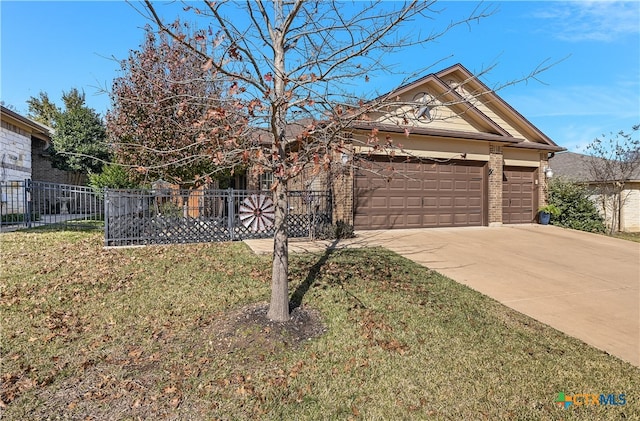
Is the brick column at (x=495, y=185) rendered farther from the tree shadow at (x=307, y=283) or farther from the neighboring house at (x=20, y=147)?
the neighboring house at (x=20, y=147)

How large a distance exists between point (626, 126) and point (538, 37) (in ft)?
49.6

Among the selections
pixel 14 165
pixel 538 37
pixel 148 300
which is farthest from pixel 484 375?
pixel 14 165

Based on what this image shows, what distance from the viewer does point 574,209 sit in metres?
14.3

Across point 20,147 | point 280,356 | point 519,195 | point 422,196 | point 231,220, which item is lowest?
point 280,356

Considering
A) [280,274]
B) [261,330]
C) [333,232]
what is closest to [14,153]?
[333,232]

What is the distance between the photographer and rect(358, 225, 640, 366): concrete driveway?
463 centimetres

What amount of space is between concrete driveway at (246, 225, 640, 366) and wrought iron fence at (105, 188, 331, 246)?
0.80m

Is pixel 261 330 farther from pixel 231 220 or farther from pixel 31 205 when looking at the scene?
pixel 31 205

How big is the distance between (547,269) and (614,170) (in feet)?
43.9

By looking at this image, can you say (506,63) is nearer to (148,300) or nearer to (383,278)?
(383,278)

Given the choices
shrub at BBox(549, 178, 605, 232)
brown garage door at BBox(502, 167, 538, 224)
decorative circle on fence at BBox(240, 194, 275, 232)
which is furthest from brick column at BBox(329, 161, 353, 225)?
shrub at BBox(549, 178, 605, 232)

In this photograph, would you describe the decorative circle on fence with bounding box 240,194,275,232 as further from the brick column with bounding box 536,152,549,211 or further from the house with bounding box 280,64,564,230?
the brick column with bounding box 536,152,549,211

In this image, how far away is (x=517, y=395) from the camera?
3.03 metres

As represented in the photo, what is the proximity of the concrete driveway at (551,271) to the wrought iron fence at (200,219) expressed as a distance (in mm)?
1804
